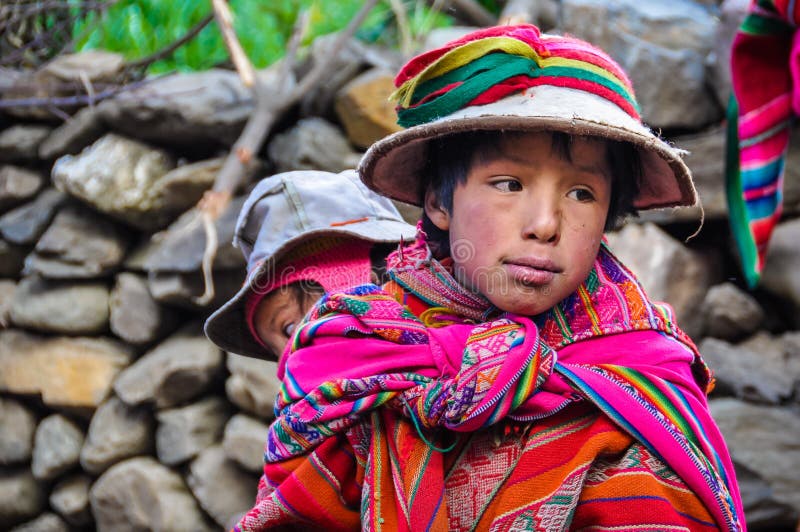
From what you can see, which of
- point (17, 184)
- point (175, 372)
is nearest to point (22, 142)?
point (17, 184)

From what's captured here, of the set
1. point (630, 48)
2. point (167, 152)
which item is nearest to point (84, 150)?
point (167, 152)

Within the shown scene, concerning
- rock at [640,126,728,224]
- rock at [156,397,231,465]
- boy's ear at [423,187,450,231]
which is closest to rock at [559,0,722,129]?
rock at [640,126,728,224]

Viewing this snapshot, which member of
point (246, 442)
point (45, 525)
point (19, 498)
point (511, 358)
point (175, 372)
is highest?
point (511, 358)

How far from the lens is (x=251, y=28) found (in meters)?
4.41

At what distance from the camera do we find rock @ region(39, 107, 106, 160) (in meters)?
3.92

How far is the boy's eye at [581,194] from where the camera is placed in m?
1.16

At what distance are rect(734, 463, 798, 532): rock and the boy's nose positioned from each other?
1907mm

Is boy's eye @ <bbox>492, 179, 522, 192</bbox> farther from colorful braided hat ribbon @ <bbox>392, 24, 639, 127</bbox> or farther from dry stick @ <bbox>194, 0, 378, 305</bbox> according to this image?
dry stick @ <bbox>194, 0, 378, 305</bbox>

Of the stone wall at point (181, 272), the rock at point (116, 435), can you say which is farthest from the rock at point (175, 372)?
the rock at point (116, 435)

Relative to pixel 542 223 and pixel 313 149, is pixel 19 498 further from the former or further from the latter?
pixel 542 223

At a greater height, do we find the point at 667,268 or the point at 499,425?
the point at 499,425

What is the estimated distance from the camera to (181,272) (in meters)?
3.57

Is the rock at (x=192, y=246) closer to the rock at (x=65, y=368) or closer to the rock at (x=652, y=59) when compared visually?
the rock at (x=65, y=368)

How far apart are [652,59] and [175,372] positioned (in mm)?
2654
